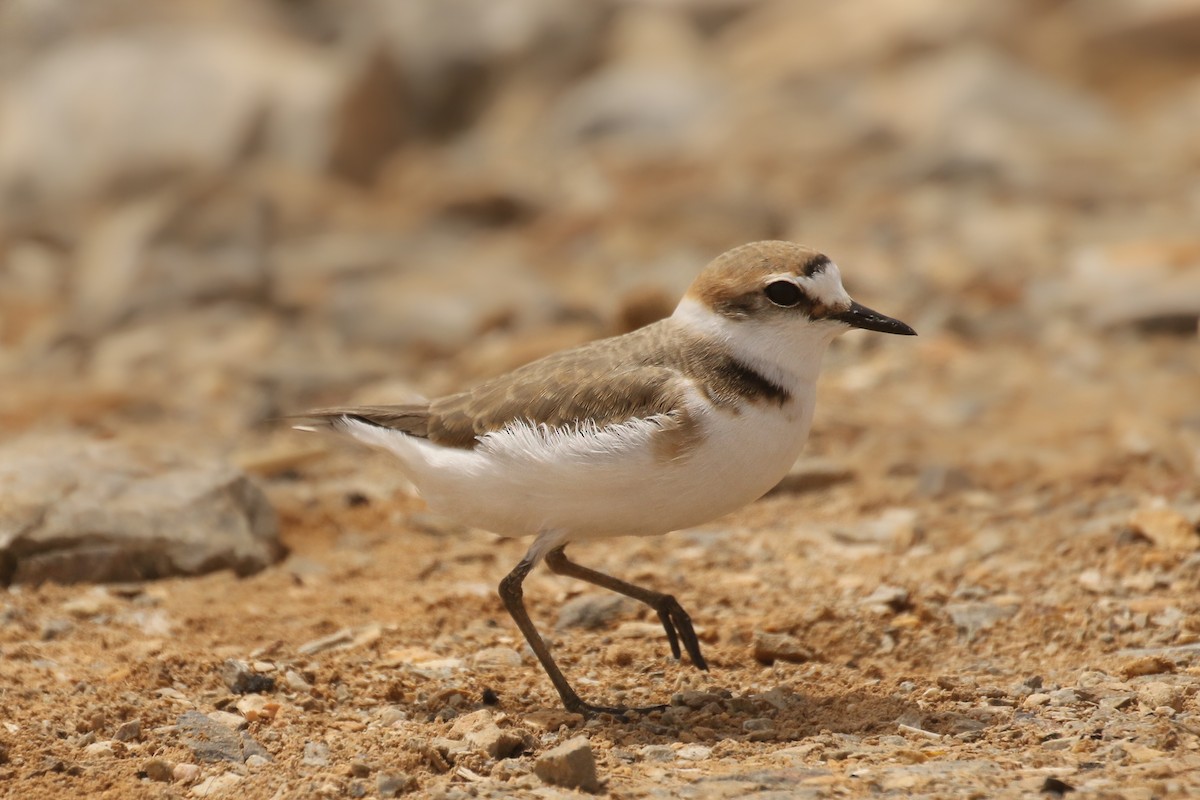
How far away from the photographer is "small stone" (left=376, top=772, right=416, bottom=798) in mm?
4562

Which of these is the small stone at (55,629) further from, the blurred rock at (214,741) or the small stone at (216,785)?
the small stone at (216,785)

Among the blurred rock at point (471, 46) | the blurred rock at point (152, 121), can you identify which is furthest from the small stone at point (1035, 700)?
the blurred rock at point (471, 46)

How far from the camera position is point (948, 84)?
649 inches

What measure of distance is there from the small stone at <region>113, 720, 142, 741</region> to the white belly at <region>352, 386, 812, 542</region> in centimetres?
147

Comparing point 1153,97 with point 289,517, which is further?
point 1153,97

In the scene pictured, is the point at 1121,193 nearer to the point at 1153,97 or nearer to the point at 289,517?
the point at 1153,97

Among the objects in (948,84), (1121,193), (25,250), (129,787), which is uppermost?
(948,84)

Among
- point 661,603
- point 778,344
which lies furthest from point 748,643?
point 778,344

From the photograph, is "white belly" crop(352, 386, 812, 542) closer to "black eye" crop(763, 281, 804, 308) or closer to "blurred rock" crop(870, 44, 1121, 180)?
"black eye" crop(763, 281, 804, 308)

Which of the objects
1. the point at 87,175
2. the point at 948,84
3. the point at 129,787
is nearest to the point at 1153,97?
the point at 948,84

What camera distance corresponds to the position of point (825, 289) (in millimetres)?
5281

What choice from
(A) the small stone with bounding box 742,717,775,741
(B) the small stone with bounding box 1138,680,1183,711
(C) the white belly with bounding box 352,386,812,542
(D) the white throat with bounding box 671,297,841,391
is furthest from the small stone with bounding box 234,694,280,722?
(B) the small stone with bounding box 1138,680,1183,711

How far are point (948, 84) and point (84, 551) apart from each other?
12592mm

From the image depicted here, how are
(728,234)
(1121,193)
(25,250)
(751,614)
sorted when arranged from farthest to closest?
(25,250) → (1121,193) → (728,234) → (751,614)
